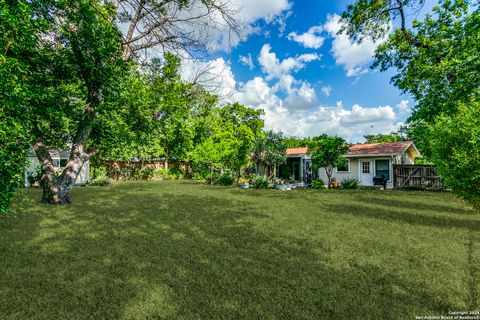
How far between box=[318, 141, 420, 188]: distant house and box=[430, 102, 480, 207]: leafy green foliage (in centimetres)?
1311

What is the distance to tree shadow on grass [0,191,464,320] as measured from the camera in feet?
8.91

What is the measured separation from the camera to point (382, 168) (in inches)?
793

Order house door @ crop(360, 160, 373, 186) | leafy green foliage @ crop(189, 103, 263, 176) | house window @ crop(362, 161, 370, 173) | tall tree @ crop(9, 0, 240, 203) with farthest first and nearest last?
1. leafy green foliage @ crop(189, 103, 263, 176)
2. house window @ crop(362, 161, 370, 173)
3. house door @ crop(360, 160, 373, 186)
4. tall tree @ crop(9, 0, 240, 203)

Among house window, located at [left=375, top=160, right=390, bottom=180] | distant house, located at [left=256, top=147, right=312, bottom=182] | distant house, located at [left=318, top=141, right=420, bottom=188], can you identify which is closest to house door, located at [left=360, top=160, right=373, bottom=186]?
distant house, located at [left=318, top=141, right=420, bottom=188]

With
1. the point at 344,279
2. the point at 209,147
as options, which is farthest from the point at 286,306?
the point at 209,147

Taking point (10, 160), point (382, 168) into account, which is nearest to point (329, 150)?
point (382, 168)

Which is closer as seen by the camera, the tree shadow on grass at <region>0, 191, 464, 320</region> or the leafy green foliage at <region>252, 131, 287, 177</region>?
the tree shadow on grass at <region>0, 191, 464, 320</region>

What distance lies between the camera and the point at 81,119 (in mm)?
9703

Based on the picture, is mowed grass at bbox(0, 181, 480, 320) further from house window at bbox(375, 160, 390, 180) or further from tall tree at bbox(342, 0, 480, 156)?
house window at bbox(375, 160, 390, 180)

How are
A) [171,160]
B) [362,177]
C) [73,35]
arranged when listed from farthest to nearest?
1. [171,160]
2. [362,177]
3. [73,35]

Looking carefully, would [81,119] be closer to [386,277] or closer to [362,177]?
[386,277]

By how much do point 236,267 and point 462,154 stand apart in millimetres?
6604

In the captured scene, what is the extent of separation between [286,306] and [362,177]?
20.7 meters

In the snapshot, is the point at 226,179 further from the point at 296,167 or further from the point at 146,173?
the point at 146,173
